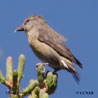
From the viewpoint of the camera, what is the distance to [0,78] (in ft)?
7.91

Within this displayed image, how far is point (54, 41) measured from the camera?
6.54 metres

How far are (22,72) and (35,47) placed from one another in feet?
11.9

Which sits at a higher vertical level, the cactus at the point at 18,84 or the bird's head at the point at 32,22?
the bird's head at the point at 32,22

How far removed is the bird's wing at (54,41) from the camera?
6.21 meters

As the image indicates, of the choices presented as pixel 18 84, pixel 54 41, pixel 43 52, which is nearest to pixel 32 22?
pixel 54 41

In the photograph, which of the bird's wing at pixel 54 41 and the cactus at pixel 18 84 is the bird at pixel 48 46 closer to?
the bird's wing at pixel 54 41

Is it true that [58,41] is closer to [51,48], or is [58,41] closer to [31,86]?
[51,48]

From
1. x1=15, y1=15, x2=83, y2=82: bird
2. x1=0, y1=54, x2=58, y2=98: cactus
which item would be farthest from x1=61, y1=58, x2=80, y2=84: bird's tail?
x1=0, y1=54, x2=58, y2=98: cactus

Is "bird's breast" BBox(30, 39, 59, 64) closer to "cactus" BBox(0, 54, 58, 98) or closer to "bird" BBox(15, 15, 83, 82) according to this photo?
"bird" BBox(15, 15, 83, 82)

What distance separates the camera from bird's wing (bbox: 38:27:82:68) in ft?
20.4

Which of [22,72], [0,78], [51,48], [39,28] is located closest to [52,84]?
[22,72]

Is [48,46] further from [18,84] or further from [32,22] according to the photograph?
[18,84]

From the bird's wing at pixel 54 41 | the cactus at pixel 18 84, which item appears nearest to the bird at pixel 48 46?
the bird's wing at pixel 54 41

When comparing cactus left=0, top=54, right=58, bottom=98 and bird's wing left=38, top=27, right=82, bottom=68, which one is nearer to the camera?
cactus left=0, top=54, right=58, bottom=98
